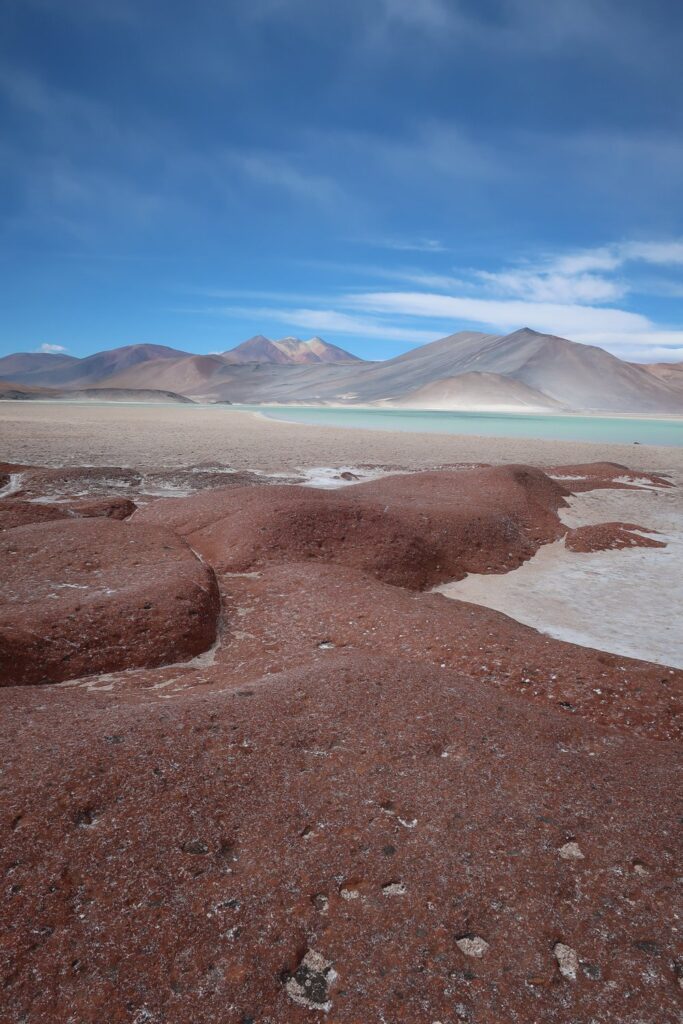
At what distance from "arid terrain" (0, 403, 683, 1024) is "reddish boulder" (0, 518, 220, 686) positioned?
18 mm

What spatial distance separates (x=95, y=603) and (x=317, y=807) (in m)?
2.35

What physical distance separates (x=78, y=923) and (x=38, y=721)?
1.09 m

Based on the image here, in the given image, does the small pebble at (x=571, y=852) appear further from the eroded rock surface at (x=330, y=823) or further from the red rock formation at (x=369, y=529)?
the red rock formation at (x=369, y=529)

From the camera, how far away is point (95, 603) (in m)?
4.02

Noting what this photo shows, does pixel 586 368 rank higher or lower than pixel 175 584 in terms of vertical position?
higher

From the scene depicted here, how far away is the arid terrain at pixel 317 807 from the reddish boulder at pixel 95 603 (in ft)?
0.06

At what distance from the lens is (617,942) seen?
6.01 ft

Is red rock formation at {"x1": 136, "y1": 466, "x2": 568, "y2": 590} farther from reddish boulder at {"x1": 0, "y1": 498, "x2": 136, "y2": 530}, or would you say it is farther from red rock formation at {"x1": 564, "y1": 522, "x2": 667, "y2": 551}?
reddish boulder at {"x1": 0, "y1": 498, "x2": 136, "y2": 530}

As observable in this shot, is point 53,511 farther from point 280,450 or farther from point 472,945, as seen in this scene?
point 280,450

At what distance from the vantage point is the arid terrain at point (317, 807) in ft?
5.52

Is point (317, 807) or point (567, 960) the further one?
point (317, 807)

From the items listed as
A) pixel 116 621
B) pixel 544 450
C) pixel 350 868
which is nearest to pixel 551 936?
pixel 350 868

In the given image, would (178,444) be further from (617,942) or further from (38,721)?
(617,942)

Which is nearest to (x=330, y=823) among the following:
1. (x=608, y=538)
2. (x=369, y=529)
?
(x=369, y=529)
